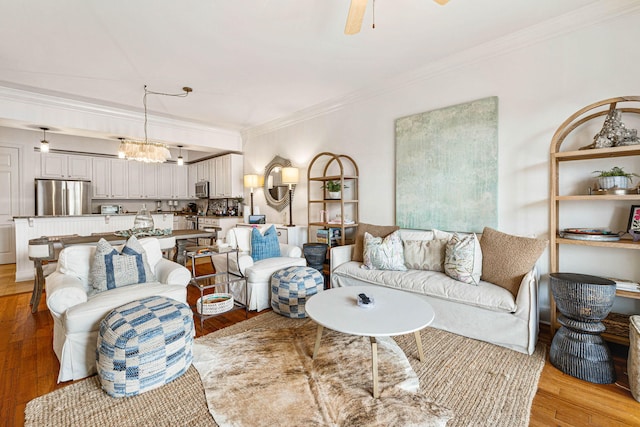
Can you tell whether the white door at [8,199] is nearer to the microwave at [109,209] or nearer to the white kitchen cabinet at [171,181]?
the microwave at [109,209]

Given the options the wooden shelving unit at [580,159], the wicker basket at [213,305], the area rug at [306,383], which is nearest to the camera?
the area rug at [306,383]

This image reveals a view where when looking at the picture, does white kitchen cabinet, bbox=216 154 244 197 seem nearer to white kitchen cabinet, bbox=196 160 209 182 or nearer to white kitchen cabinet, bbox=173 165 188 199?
white kitchen cabinet, bbox=196 160 209 182

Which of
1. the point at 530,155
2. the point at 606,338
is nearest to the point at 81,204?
the point at 530,155

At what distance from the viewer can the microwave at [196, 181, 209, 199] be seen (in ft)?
23.8

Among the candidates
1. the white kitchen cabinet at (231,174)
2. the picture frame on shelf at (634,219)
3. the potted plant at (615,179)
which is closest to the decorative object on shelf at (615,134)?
the potted plant at (615,179)

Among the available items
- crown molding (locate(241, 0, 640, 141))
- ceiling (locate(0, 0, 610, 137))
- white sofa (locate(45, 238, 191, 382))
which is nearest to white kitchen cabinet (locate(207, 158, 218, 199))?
ceiling (locate(0, 0, 610, 137))

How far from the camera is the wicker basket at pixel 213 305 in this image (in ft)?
9.17

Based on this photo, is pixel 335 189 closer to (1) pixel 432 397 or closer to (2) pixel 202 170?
(1) pixel 432 397

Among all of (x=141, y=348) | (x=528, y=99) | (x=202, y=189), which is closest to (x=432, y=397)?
(x=141, y=348)

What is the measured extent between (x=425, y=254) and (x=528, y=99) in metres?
1.77

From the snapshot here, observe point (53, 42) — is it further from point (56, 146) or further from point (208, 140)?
point (56, 146)

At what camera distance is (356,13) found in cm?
188

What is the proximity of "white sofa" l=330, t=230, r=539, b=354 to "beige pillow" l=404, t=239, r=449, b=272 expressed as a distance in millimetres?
115

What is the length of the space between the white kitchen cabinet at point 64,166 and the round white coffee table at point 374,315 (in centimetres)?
706
